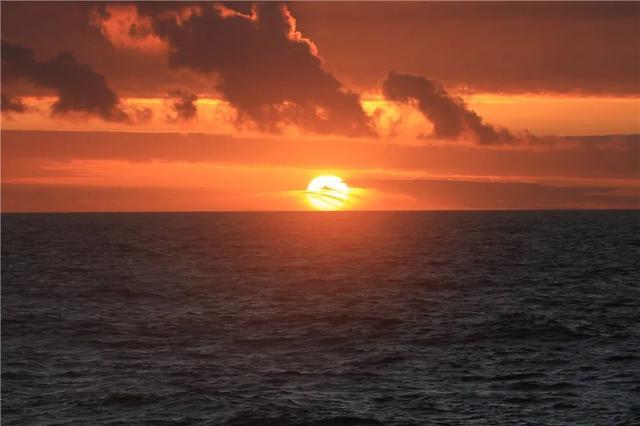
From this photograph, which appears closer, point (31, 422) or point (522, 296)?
point (31, 422)

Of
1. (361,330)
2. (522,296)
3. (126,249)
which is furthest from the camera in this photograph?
(126,249)

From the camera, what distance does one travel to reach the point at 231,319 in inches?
1933

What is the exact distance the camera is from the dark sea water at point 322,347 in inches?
1133

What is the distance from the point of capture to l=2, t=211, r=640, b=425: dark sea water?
2877 cm

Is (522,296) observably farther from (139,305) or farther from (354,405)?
(354,405)

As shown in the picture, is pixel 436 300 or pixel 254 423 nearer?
pixel 254 423

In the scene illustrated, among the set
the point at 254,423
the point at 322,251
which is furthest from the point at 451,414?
the point at 322,251

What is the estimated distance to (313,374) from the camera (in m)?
33.8

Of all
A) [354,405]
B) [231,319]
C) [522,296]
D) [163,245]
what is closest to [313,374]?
[354,405]

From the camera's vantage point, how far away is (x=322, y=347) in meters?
39.6

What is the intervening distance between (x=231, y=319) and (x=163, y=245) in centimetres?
8548

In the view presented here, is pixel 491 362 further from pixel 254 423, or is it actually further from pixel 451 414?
pixel 254 423

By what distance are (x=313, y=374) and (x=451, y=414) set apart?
724 centimetres

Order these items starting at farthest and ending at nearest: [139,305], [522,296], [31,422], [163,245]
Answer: [163,245] → [522,296] → [139,305] → [31,422]
